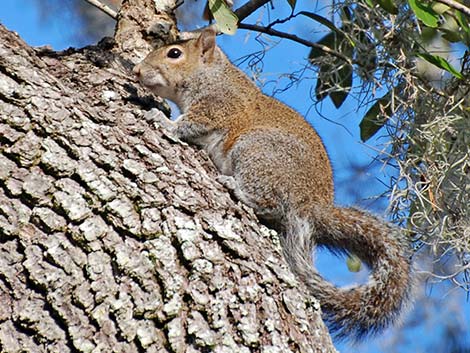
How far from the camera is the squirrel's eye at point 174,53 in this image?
3771mm

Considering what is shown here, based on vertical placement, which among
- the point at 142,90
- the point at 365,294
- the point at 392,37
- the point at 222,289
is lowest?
the point at 222,289

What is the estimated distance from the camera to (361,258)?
331 centimetres

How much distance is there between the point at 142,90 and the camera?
318cm

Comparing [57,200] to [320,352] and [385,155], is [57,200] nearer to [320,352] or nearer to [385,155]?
[320,352]

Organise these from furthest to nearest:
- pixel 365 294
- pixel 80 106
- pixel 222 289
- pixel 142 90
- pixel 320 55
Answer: pixel 320 55 < pixel 142 90 < pixel 365 294 < pixel 80 106 < pixel 222 289

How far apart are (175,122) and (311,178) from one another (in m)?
0.63

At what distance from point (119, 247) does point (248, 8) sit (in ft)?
5.17

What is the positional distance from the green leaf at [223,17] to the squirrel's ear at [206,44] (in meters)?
1.17

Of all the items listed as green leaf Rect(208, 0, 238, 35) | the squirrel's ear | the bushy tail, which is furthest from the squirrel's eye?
the bushy tail

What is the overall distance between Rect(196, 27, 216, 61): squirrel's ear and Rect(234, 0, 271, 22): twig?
0.69m

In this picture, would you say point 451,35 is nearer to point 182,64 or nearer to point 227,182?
point 227,182

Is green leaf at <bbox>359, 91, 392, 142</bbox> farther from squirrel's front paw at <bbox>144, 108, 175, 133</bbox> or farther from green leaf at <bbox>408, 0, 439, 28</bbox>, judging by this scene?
squirrel's front paw at <bbox>144, 108, 175, 133</bbox>

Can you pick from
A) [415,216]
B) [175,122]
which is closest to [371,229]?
[415,216]

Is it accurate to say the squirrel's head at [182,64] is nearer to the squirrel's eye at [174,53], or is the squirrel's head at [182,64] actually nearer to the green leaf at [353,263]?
the squirrel's eye at [174,53]
